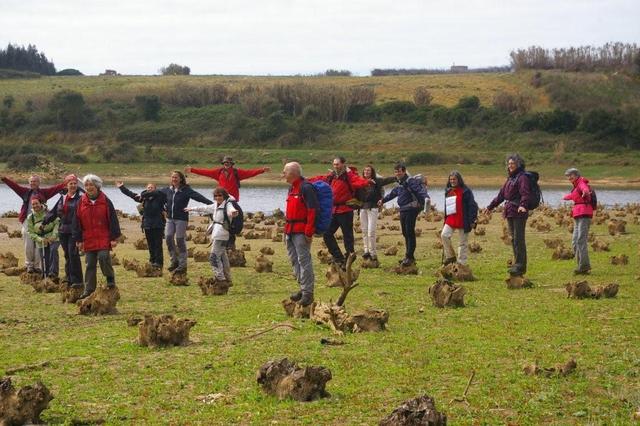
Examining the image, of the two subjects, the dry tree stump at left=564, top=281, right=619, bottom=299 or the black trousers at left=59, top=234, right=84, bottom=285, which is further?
the black trousers at left=59, top=234, right=84, bottom=285

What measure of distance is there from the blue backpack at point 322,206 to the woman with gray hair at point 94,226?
3340 millimetres

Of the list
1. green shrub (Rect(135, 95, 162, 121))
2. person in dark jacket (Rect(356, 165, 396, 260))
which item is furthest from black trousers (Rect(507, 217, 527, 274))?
green shrub (Rect(135, 95, 162, 121))

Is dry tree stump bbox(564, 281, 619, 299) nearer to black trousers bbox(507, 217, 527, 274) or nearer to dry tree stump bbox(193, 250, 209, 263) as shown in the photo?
black trousers bbox(507, 217, 527, 274)

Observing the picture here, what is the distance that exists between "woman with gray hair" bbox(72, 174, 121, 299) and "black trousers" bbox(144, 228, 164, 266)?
4.80 m

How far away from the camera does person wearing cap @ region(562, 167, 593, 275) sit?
62.2 feet

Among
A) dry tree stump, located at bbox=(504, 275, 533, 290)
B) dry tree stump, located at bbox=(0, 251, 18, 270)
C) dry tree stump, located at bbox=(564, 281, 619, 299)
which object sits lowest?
dry tree stump, located at bbox=(0, 251, 18, 270)

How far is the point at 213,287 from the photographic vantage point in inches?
663

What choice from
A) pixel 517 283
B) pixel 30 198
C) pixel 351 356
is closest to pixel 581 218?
pixel 517 283

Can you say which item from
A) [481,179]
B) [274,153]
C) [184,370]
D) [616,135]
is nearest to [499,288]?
[184,370]

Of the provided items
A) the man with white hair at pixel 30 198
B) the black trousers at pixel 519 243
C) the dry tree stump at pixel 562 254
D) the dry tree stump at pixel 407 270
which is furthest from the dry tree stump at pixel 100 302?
the dry tree stump at pixel 562 254

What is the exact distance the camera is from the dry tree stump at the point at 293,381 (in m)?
8.98

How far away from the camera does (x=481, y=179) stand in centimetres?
7244

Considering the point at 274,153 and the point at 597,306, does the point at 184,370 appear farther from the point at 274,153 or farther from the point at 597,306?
the point at 274,153

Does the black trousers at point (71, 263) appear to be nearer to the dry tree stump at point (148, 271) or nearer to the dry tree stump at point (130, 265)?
the dry tree stump at point (148, 271)
